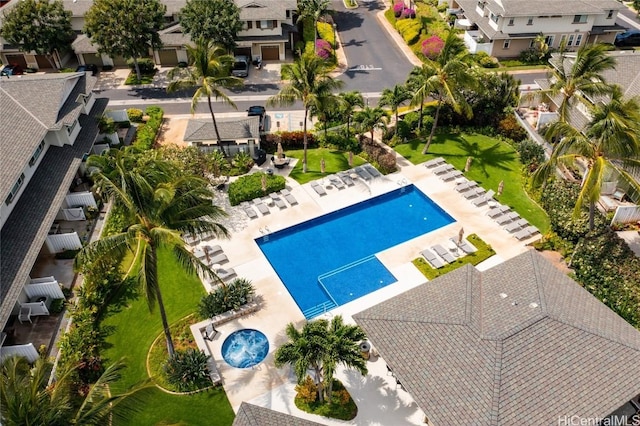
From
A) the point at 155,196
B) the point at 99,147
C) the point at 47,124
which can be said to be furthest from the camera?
→ the point at 99,147

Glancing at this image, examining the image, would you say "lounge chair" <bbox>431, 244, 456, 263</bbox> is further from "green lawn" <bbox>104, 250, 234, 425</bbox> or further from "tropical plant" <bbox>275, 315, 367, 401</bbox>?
"green lawn" <bbox>104, 250, 234, 425</bbox>

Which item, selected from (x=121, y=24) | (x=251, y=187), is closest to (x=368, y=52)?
(x=121, y=24)

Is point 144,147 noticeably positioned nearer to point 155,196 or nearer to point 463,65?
Answer: point 155,196

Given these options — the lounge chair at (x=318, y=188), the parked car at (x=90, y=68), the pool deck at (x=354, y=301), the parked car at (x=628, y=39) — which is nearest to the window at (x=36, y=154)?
the pool deck at (x=354, y=301)

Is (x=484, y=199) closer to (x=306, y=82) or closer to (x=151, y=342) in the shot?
(x=306, y=82)

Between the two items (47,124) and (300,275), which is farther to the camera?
(47,124)

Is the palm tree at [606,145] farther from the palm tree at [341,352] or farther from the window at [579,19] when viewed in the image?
the window at [579,19]

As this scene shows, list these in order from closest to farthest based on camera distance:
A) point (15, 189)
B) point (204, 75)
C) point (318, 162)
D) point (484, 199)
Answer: point (15, 189)
point (484, 199)
point (204, 75)
point (318, 162)

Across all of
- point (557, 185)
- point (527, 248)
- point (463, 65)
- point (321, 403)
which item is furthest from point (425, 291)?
point (463, 65)
